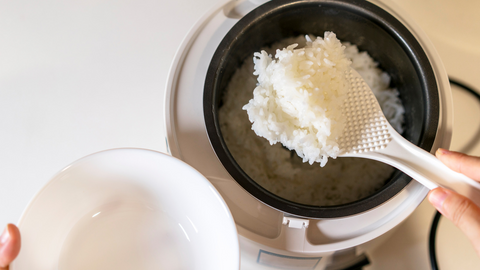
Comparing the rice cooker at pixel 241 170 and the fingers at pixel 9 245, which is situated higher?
the rice cooker at pixel 241 170

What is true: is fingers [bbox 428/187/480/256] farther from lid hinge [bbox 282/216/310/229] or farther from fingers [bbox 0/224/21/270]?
fingers [bbox 0/224/21/270]

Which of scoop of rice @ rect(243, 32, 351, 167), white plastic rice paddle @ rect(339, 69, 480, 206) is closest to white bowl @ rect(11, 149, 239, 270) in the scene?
scoop of rice @ rect(243, 32, 351, 167)

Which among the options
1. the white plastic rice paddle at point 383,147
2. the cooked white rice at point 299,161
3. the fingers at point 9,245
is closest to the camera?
the fingers at point 9,245

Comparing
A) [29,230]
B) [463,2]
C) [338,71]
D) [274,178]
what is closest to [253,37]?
[338,71]

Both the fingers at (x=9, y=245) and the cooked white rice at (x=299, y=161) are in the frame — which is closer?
the fingers at (x=9, y=245)

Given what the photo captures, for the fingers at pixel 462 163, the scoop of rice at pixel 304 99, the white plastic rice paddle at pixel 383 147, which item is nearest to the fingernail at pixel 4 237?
the scoop of rice at pixel 304 99

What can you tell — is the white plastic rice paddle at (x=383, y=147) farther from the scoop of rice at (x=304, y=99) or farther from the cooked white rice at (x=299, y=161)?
the cooked white rice at (x=299, y=161)

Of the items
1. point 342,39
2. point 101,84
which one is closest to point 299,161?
point 342,39
